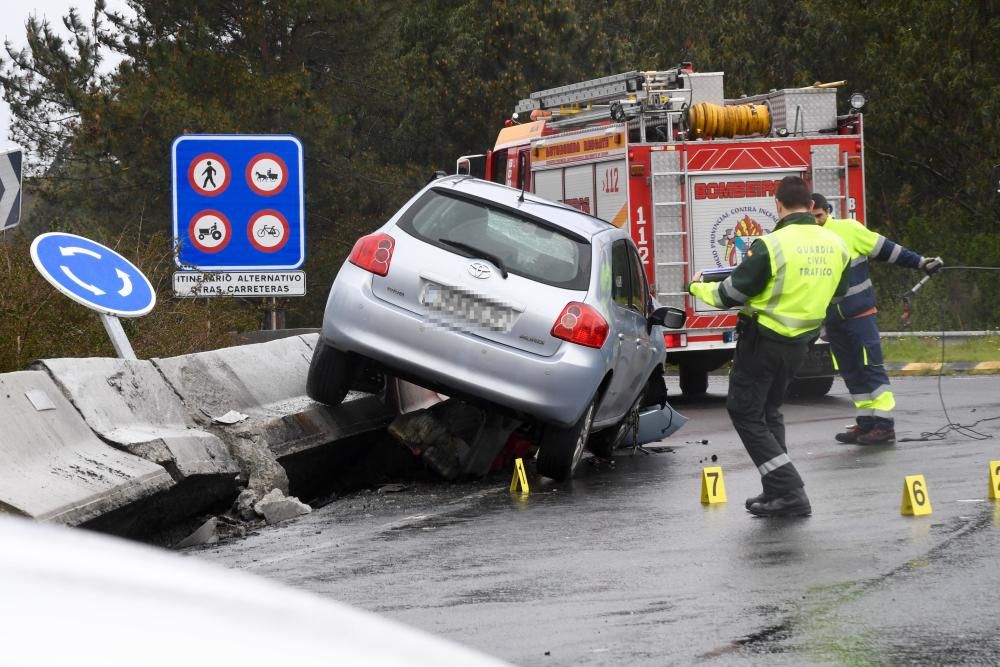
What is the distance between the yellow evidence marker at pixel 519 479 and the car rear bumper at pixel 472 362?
0.52 m

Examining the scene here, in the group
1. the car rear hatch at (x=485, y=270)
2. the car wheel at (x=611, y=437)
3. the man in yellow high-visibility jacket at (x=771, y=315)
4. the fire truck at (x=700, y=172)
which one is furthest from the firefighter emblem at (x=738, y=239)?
the man in yellow high-visibility jacket at (x=771, y=315)

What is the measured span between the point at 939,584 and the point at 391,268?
4.15m

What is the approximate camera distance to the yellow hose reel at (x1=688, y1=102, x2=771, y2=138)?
16297 mm

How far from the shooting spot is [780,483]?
8.23 meters

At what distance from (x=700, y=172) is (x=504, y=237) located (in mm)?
6930

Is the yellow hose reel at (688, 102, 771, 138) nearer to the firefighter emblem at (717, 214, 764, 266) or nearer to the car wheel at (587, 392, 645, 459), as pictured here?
the firefighter emblem at (717, 214, 764, 266)

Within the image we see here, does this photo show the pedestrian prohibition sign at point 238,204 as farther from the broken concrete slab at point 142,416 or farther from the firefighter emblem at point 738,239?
the firefighter emblem at point 738,239

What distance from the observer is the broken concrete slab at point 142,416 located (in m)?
7.60

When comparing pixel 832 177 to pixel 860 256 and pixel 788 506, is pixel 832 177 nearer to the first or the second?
pixel 860 256

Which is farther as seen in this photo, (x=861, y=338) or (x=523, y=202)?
(x=861, y=338)

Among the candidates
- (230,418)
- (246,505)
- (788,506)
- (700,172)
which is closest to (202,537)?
(246,505)

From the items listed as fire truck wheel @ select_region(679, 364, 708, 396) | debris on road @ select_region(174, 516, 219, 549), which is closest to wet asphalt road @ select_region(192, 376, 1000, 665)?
debris on road @ select_region(174, 516, 219, 549)

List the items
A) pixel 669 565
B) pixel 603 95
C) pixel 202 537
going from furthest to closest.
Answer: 1. pixel 603 95
2. pixel 202 537
3. pixel 669 565

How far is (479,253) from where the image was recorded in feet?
30.6
